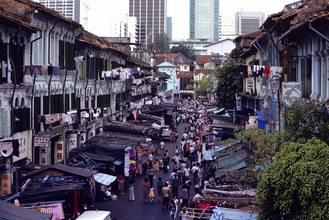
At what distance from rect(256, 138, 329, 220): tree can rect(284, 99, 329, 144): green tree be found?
2.33 m

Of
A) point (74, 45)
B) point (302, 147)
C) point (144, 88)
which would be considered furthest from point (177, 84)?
point (302, 147)

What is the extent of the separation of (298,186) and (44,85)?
19854 mm

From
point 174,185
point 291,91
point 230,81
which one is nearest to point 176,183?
point 174,185

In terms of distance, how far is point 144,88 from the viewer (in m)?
76.2

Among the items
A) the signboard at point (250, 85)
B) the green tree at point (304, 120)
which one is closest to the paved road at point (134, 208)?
the green tree at point (304, 120)

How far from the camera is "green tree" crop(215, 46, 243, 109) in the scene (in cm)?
4809

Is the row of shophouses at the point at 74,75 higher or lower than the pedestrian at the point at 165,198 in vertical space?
higher

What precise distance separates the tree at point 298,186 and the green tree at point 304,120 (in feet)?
7.66

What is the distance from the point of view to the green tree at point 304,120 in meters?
15.9

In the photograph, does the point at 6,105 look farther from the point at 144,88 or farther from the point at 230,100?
the point at 144,88

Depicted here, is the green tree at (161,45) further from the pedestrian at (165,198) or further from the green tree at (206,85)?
the pedestrian at (165,198)

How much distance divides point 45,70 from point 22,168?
517 cm

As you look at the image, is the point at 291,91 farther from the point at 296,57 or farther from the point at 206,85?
the point at 206,85

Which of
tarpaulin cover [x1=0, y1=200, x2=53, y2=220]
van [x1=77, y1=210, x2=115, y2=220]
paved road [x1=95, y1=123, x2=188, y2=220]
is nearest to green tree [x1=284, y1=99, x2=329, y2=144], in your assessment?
tarpaulin cover [x1=0, y1=200, x2=53, y2=220]
